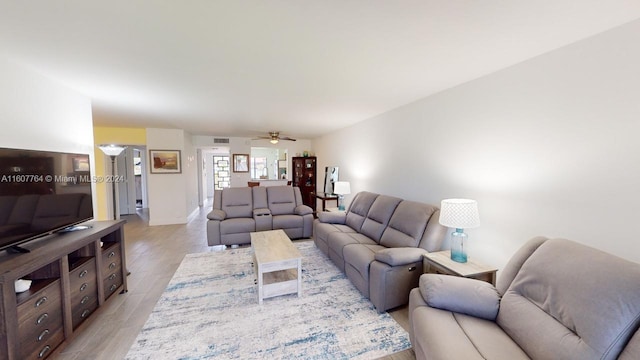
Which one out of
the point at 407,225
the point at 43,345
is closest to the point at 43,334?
the point at 43,345

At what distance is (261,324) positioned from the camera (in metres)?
2.17

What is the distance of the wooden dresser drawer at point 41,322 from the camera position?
5.08 ft

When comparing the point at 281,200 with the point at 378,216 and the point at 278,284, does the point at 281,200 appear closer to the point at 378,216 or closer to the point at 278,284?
the point at 378,216

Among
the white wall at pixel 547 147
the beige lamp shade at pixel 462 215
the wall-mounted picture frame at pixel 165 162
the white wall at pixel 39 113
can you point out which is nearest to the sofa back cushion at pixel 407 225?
the white wall at pixel 547 147

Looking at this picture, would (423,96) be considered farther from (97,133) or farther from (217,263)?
(97,133)

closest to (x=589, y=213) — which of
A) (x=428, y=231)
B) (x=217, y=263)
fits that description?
(x=428, y=231)

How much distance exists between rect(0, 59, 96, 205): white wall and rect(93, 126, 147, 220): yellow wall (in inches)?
112

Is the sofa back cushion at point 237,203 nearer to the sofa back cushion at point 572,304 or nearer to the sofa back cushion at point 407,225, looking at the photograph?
the sofa back cushion at point 407,225

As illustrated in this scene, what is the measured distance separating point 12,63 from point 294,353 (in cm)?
336

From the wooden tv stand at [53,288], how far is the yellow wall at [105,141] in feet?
10.8

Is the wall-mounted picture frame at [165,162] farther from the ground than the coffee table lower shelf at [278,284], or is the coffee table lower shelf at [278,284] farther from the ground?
the wall-mounted picture frame at [165,162]

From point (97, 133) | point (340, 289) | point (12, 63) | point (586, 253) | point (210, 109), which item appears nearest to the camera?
point (586, 253)

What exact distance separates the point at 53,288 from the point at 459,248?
333 cm

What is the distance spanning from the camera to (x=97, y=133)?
5.35m
